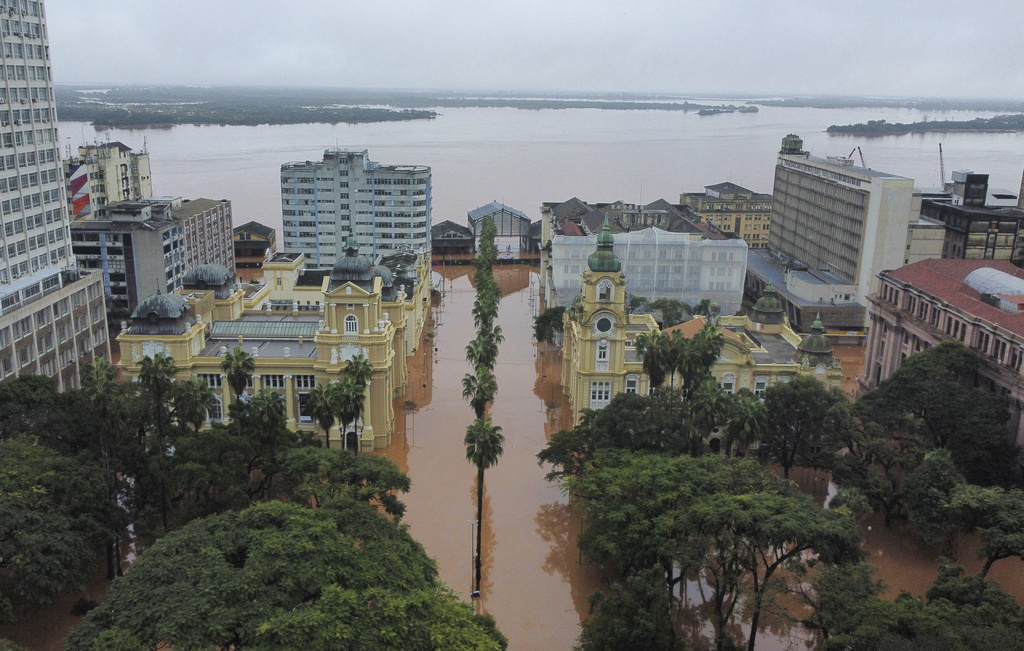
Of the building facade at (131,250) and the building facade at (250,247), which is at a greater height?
the building facade at (131,250)

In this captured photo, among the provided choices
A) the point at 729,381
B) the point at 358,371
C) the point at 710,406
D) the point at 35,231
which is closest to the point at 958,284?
the point at 729,381

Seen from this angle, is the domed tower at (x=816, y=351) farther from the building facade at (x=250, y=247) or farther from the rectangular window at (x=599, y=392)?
the building facade at (x=250, y=247)

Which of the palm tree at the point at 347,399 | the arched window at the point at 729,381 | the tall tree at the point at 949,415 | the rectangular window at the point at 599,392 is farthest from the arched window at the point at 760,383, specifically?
the palm tree at the point at 347,399

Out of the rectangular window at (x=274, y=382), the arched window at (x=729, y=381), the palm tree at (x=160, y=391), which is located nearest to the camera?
the palm tree at (x=160, y=391)

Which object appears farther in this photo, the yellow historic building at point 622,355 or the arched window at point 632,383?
the arched window at point 632,383

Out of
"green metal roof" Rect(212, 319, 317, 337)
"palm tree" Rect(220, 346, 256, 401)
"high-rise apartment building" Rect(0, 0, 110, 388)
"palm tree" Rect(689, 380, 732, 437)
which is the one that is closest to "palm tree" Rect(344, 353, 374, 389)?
"palm tree" Rect(220, 346, 256, 401)

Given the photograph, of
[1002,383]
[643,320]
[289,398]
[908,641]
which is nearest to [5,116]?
[289,398]
